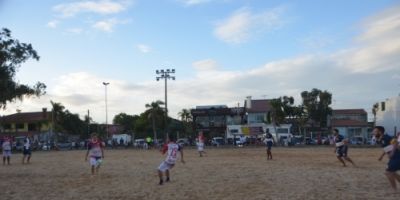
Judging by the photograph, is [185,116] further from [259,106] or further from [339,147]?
[339,147]

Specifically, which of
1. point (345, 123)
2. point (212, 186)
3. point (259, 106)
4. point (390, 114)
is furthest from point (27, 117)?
point (212, 186)

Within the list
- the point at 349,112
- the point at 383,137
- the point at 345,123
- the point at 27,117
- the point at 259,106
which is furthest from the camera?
the point at 349,112

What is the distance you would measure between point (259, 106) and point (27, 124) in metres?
44.6

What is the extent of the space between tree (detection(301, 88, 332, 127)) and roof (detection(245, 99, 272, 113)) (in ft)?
41.0

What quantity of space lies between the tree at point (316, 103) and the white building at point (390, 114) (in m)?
10.0

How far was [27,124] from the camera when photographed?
10131cm

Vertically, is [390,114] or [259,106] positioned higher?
[259,106]

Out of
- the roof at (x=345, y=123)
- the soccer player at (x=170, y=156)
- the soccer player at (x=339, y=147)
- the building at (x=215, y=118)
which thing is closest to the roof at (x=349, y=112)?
the roof at (x=345, y=123)

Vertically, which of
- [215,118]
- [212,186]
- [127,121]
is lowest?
[212,186]

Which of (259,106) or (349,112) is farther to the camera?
(349,112)

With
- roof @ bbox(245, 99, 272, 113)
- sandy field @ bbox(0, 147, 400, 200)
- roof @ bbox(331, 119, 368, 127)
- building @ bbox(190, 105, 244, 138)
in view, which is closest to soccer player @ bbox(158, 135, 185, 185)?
sandy field @ bbox(0, 147, 400, 200)

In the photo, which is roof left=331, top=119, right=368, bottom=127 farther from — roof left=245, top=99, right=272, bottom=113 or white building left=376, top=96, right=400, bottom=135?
roof left=245, top=99, right=272, bottom=113

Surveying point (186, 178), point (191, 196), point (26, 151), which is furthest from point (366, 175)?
point (26, 151)

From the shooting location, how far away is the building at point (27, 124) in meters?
100
